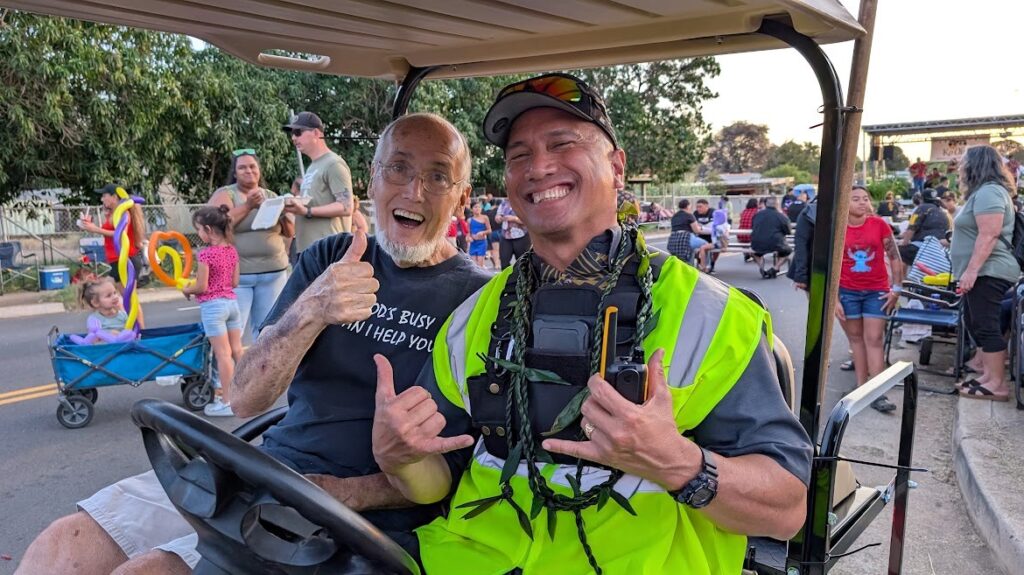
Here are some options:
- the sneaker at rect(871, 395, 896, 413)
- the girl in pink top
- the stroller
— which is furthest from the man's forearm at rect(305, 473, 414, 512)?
the stroller

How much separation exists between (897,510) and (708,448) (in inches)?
46.9

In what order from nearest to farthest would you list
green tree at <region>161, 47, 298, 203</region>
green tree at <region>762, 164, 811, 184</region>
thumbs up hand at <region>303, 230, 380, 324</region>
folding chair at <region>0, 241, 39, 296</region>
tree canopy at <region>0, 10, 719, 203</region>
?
thumbs up hand at <region>303, 230, 380, 324</region>, tree canopy at <region>0, 10, 719, 203</region>, folding chair at <region>0, 241, 39, 296</region>, green tree at <region>161, 47, 298, 203</region>, green tree at <region>762, 164, 811, 184</region>

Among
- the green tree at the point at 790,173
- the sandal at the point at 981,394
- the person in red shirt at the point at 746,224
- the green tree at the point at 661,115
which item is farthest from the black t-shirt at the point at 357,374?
the green tree at the point at 790,173

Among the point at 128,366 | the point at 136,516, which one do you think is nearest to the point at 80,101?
the point at 128,366

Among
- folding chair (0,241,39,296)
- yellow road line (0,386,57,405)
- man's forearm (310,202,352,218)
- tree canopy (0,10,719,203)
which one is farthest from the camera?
folding chair (0,241,39,296)

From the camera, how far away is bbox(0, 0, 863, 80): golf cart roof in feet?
5.66

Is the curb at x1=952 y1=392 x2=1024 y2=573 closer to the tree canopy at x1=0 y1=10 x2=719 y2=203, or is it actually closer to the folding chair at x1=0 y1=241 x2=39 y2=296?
the tree canopy at x1=0 y1=10 x2=719 y2=203

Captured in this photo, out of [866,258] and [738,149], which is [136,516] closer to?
[866,258]

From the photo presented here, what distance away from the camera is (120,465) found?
444 cm

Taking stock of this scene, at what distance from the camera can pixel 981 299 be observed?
5.34m

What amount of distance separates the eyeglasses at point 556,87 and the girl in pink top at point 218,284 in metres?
3.90

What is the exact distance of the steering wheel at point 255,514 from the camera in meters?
1.39

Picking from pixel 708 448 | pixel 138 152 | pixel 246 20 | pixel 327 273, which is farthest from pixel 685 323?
pixel 138 152

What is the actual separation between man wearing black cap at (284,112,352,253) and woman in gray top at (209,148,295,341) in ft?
0.93
